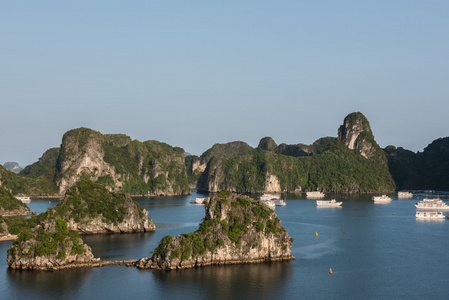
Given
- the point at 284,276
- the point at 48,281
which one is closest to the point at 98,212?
the point at 48,281

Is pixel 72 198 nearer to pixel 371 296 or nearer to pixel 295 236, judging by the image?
pixel 295 236

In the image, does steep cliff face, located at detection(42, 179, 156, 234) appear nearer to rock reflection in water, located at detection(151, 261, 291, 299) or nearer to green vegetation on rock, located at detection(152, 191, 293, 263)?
green vegetation on rock, located at detection(152, 191, 293, 263)

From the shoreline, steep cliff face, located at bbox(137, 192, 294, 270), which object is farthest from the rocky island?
steep cliff face, located at bbox(137, 192, 294, 270)

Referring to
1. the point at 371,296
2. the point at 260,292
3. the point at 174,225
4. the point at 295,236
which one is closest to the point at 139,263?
the point at 260,292

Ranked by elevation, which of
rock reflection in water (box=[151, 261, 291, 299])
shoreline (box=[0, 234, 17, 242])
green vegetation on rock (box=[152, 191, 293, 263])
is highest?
→ green vegetation on rock (box=[152, 191, 293, 263])

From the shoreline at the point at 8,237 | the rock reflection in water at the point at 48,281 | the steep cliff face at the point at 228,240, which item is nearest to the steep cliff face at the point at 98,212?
the shoreline at the point at 8,237

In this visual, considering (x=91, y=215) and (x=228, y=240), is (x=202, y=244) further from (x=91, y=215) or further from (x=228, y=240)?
(x=91, y=215)
